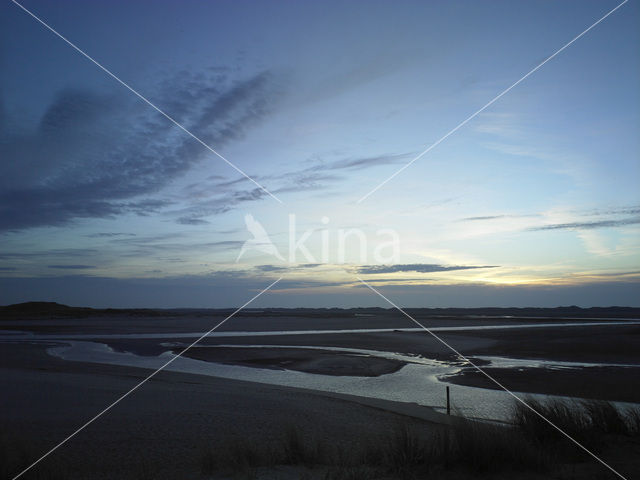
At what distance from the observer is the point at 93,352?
2947 centimetres

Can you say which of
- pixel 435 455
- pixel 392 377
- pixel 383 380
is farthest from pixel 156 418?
pixel 392 377

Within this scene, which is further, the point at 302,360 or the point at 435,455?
the point at 302,360

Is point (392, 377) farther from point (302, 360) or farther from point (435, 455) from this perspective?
point (435, 455)

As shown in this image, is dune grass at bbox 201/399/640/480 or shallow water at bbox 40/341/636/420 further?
shallow water at bbox 40/341/636/420

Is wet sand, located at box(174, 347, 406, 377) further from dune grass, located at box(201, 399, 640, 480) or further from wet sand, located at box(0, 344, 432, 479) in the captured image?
dune grass, located at box(201, 399, 640, 480)

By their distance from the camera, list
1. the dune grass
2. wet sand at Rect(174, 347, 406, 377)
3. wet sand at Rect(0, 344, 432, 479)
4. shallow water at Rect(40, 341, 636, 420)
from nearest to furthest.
Answer: the dune grass, wet sand at Rect(0, 344, 432, 479), shallow water at Rect(40, 341, 636, 420), wet sand at Rect(174, 347, 406, 377)

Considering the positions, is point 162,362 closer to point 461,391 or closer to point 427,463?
point 461,391

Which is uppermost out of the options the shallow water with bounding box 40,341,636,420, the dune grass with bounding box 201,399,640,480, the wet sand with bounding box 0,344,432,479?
the dune grass with bounding box 201,399,640,480

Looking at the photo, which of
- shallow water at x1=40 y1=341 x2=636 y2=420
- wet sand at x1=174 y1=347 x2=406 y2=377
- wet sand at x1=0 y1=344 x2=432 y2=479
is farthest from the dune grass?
wet sand at x1=174 y1=347 x2=406 y2=377

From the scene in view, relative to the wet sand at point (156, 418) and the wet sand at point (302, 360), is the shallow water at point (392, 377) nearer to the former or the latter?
the wet sand at point (302, 360)

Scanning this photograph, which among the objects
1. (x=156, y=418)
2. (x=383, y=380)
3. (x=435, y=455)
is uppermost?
(x=435, y=455)

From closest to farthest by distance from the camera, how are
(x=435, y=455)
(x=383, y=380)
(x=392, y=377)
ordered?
(x=435, y=455), (x=383, y=380), (x=392, y=377)

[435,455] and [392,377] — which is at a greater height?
[435,455]

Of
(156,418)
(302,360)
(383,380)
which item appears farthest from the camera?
(302,360)
